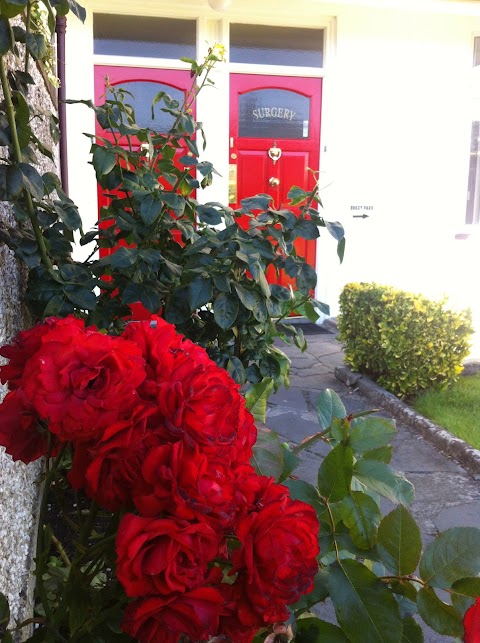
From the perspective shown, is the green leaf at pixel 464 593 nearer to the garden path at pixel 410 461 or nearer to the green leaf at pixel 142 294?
the green leaf at pixel 142 294

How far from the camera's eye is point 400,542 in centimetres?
86

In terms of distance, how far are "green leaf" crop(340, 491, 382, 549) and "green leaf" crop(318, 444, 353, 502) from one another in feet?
0.06

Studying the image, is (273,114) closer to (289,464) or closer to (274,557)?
(289,464)

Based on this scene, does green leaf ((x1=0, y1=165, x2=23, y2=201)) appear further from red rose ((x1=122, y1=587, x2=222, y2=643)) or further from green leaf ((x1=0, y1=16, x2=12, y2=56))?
red rose ((x1=122, y1=587, x2=222, y2=643))

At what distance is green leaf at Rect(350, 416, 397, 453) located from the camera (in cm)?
100

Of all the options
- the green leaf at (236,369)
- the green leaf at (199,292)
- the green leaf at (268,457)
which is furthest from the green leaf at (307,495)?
the green leaf at (236,369)

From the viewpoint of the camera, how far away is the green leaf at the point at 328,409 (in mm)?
1179

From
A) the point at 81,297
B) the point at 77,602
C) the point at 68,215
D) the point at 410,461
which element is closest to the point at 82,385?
the point at 77,602

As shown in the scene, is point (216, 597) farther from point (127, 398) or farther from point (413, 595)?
point (413, 595)

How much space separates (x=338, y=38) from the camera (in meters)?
6.47

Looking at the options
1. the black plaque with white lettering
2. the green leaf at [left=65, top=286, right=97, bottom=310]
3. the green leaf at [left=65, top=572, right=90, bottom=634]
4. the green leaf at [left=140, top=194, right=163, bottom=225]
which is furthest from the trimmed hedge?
the green leaf at [left=65, top=572, right=90, bottom=634]

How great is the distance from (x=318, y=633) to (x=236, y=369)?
1060 millimetres

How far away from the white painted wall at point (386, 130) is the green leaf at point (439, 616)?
5.87 m

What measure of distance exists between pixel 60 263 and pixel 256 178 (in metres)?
5.19
